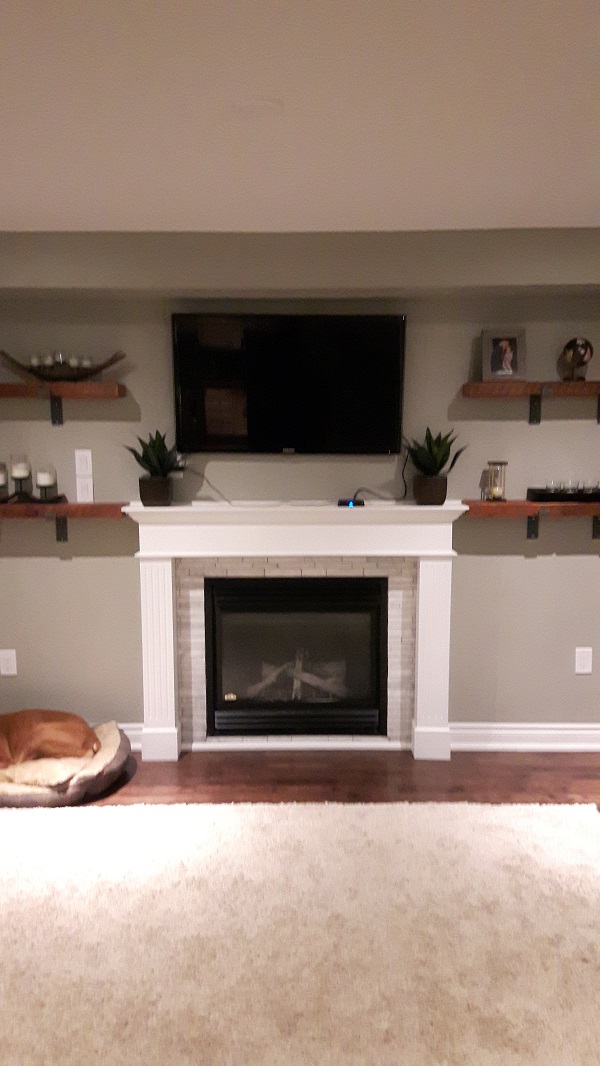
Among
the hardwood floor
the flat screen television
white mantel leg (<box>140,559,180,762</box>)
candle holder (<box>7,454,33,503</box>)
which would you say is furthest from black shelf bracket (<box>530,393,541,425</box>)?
candle holder (<box>7,454,33,503</box>)

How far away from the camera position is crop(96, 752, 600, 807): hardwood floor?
9.36ft

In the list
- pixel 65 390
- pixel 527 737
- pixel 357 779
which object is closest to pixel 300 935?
pixel 357 779

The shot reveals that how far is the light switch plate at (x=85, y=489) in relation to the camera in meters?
3.19

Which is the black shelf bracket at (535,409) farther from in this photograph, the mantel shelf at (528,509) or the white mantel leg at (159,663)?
the white mantel leg at (159,663)

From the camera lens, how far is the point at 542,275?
2.80 m

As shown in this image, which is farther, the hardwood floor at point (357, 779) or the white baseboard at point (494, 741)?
the white baseboard at point (494, 741)

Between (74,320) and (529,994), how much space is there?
3091 millimetres

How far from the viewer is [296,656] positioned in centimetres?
342

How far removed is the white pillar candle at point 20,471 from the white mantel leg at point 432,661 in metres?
1.89

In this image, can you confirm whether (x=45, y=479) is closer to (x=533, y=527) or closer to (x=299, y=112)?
(x=299, y=112)

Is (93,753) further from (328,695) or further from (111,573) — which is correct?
(328,695)

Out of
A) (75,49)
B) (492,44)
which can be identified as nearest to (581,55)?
(492,44)

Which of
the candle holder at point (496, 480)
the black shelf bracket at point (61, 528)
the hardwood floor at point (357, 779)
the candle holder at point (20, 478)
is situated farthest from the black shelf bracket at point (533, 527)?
the candle holder at point (20, 478)

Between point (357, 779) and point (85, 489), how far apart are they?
1.85m
